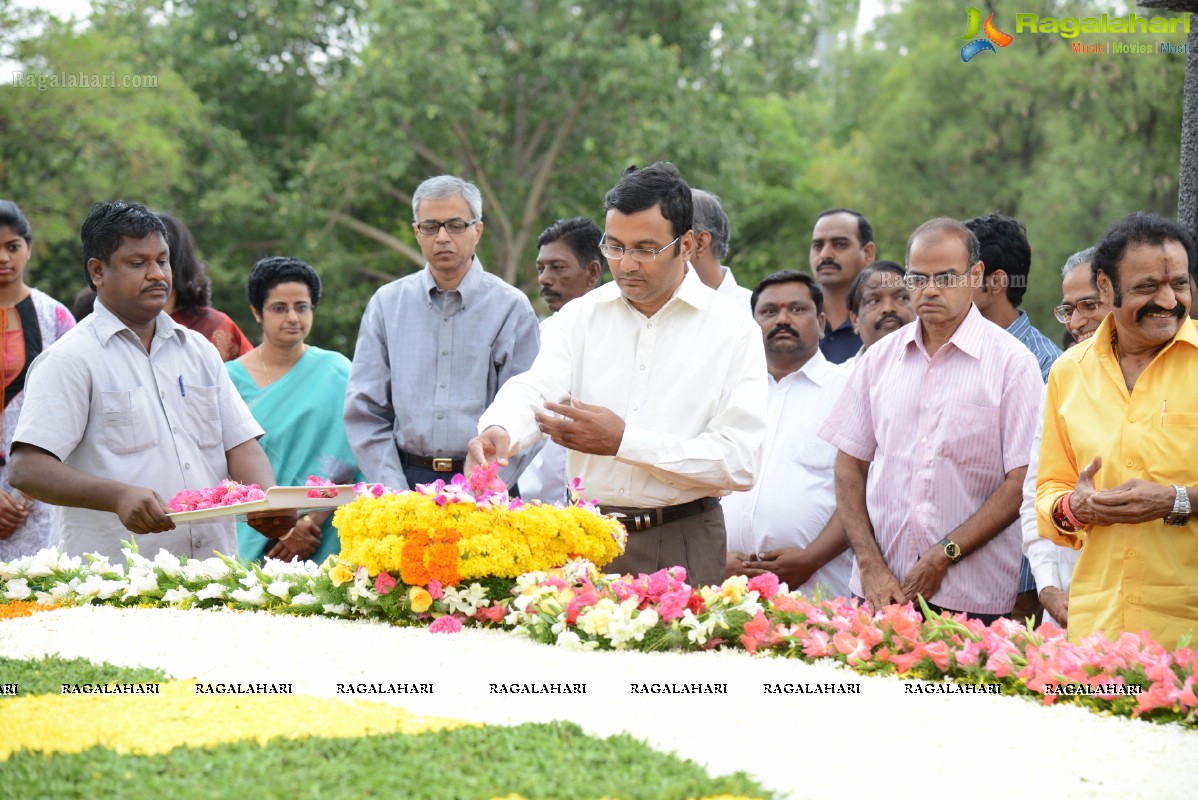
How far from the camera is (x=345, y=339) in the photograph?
26281 millimetres

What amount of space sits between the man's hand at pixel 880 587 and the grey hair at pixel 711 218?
2.08 metres

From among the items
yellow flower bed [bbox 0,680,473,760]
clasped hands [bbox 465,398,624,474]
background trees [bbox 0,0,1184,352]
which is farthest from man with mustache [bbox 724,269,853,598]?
background trees [bbox 0,0,1184,352]

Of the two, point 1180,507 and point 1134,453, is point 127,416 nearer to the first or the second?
point 1134,453

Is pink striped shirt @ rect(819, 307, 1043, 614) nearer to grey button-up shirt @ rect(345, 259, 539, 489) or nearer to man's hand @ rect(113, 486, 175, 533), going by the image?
grey button-up shirt @ rect(345, 259, 539, 489)

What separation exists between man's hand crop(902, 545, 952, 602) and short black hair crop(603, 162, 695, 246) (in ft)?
5.11

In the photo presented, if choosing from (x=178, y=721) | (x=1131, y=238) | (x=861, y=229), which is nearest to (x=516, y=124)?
(x=861, y=229)

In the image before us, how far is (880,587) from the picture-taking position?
5320mm

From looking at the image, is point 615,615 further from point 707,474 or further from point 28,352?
point 28,352

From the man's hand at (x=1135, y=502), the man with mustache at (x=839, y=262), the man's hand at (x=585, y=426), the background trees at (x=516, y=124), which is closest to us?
the man's hand at (x=1135, y=502)

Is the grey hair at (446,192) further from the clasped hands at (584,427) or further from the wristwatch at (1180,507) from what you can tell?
the wristwatch at (1180,507)

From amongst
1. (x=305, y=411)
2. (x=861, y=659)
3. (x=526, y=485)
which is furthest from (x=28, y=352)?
(x=861, y=659)

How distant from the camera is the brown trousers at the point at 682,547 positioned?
5.10m

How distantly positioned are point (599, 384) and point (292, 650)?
155 centimetres

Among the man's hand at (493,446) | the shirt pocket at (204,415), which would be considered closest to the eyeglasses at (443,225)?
the shirt pocket at (204,415)
